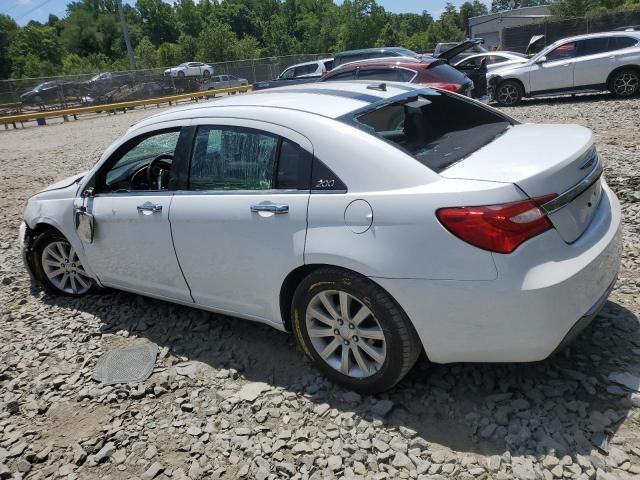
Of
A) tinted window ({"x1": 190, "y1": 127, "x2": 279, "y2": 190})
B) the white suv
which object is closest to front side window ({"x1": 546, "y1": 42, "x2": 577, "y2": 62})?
the white suv

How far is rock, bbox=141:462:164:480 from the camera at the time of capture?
2.68 metres

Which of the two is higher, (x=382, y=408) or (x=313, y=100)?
(x=313, y=100)

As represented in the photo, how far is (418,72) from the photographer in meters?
10.6

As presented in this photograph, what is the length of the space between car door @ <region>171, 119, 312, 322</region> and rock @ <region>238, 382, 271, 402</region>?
402 millimetres

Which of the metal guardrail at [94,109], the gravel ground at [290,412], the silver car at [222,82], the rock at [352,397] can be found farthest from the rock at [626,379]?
the silver car at [222,82]

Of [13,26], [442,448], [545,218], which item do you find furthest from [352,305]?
[13,26]

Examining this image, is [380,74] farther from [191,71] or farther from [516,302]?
[191,71]

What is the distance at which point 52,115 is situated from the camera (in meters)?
25.5

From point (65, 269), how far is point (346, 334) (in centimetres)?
293

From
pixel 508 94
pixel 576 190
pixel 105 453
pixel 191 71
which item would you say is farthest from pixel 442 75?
pixel 191 71

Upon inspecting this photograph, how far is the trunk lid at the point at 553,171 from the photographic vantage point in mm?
2504

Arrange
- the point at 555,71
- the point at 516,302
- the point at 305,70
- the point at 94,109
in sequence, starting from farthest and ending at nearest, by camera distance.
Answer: the point at 94,109, the point at 305,70, the point at 555,71, the point at 516,302

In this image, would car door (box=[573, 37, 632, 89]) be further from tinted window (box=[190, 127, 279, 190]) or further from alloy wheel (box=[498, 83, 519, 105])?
tinted window (box=[190, 127, 279, 190])

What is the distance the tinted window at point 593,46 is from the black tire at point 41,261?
12702 millimetres
